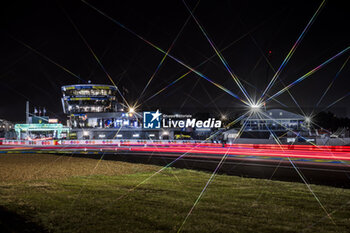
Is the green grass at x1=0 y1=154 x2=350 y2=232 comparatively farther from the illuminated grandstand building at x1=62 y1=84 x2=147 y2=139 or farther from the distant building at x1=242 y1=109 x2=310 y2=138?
→ the distant building at x1=242 y1=109 x2=310 y2=138

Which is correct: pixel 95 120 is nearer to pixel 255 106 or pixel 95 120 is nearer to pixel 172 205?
pixel 255 106

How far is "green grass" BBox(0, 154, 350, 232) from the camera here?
22.5ft

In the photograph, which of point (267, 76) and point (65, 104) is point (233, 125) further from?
point (65, 104)

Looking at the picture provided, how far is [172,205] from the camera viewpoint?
877 cm

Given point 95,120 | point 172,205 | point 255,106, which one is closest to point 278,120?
point 255,106

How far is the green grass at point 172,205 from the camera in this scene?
6867 millimetres

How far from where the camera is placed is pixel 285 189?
11.5 metres

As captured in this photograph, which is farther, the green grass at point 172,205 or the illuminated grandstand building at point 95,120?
the illuminated grandstand building at point 95,120

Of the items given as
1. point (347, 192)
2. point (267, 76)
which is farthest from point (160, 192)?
point (267, 76)

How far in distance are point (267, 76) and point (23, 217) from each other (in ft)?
224

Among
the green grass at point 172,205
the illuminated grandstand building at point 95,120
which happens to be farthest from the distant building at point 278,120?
the green grass at point 172,205

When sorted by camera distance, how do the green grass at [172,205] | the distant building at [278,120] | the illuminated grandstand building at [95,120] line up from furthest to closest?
the distant building at [278,120] < the illuminated grandstand building at [95,120] < the green grass at [172,205]

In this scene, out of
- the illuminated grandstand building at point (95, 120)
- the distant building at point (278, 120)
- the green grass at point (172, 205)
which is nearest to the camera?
the green grass at point (172, 205)

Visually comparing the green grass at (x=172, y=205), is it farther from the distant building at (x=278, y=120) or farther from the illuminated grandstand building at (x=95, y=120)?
the distant building at (x=278, y=120)
